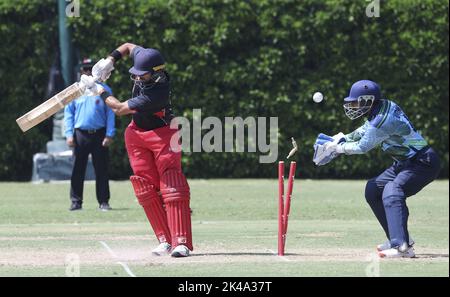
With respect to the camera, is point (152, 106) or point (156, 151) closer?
point (152, 106)

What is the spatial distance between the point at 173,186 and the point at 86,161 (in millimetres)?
6082

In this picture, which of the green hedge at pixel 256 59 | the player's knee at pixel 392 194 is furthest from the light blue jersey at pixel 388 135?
the green hedge at pixel 256 59

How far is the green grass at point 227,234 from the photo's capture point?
10875 mm

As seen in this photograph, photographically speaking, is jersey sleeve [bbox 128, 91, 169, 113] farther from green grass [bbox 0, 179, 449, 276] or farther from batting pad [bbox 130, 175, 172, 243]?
Answer: green grass [bbox 0, 179, 449, 276]

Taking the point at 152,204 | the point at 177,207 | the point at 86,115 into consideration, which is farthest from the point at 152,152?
the point at 86,115

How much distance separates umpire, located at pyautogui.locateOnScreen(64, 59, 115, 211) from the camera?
17484 millimetres

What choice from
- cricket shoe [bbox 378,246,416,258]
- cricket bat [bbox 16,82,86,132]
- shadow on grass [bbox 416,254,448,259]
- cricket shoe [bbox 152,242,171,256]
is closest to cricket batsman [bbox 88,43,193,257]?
cricket shoe [bbox 152,242,171,256]

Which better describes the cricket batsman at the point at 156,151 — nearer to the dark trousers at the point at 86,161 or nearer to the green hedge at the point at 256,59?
the dark trousers at the point at 86,161

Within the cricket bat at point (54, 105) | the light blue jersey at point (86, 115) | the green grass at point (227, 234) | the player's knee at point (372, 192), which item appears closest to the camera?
the green grass at point (227, 234)

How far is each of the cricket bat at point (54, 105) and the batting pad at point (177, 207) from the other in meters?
1.22

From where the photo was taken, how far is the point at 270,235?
46.7ft

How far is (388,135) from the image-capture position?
458 inches

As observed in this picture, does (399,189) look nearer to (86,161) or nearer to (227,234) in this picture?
(227,234)

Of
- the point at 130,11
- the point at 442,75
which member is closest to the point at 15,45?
the point at 130,11
